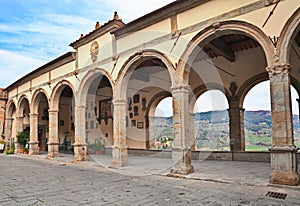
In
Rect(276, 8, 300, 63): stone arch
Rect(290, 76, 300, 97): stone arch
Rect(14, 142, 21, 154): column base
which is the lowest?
Rect(14, 142, 21, 154): column base

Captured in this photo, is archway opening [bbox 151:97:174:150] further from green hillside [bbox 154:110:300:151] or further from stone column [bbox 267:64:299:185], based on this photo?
stone column [bbox 267:64:299:185]

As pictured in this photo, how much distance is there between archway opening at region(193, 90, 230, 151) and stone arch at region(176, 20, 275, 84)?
457cm

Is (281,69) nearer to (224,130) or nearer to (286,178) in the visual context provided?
(286,178)

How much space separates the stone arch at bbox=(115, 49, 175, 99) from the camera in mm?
7507

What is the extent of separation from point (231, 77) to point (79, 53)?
6763mm

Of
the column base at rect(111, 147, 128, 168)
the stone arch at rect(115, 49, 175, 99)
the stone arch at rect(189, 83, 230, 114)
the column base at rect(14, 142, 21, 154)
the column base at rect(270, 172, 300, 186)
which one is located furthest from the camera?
the column base at rect(14, 142, 21, 154)

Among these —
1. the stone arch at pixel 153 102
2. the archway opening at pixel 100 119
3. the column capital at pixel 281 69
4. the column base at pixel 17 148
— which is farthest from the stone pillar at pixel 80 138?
the column base at pixel 17 148

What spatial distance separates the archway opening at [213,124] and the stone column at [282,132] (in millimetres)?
5209

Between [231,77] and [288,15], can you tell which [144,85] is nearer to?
[231,77]

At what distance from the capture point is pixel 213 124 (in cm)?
1169

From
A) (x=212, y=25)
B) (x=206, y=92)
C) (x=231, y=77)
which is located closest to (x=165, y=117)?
(x=206, y=92)

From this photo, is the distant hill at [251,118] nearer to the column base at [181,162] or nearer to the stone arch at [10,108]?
the column base at [181,162]

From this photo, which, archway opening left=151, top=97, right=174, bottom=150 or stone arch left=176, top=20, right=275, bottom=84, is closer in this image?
stone arch left=176, top=20, right=275, bottom=84

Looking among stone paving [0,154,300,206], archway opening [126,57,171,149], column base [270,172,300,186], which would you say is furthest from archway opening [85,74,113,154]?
column base [270,172,300,186]
